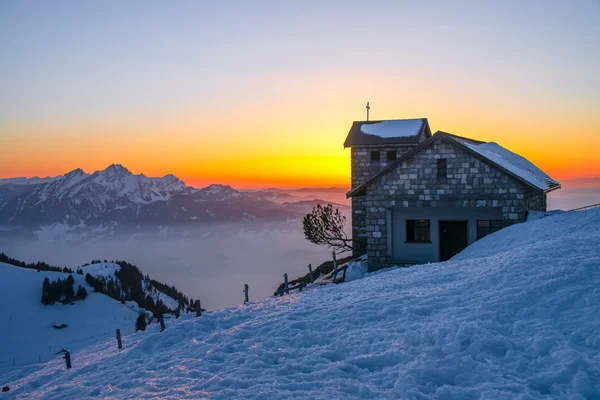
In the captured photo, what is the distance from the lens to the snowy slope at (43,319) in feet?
96.1

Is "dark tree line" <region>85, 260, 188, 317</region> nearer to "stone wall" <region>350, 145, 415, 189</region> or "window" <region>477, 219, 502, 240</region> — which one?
"stone wall" <region>350, 145, 415, 189</region>

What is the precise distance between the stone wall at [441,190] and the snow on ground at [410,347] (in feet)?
26.1

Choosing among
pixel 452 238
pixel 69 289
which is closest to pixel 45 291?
pixel 69 289

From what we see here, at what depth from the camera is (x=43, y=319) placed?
34719 mm

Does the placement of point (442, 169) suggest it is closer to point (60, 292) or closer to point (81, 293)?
point (81, 293)

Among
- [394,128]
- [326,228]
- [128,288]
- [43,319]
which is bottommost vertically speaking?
[128,288]

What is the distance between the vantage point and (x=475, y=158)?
2105 centimetres

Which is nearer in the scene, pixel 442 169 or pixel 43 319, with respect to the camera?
pixel 442 169

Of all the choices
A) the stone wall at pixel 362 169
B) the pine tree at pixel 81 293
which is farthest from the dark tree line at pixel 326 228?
the pine tree at pixel 81 293

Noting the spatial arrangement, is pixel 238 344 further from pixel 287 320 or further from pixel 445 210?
pixel 445 210

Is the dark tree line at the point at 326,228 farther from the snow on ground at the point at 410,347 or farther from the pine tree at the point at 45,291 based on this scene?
the pine tree at the point at 45,291

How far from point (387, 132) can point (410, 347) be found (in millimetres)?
25031

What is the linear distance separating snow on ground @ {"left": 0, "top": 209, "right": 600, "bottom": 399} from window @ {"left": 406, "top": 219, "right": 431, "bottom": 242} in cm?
1001

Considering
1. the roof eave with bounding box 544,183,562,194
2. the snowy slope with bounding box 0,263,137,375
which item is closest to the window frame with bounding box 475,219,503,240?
the roof eave with bounding box 544,183,562,194
